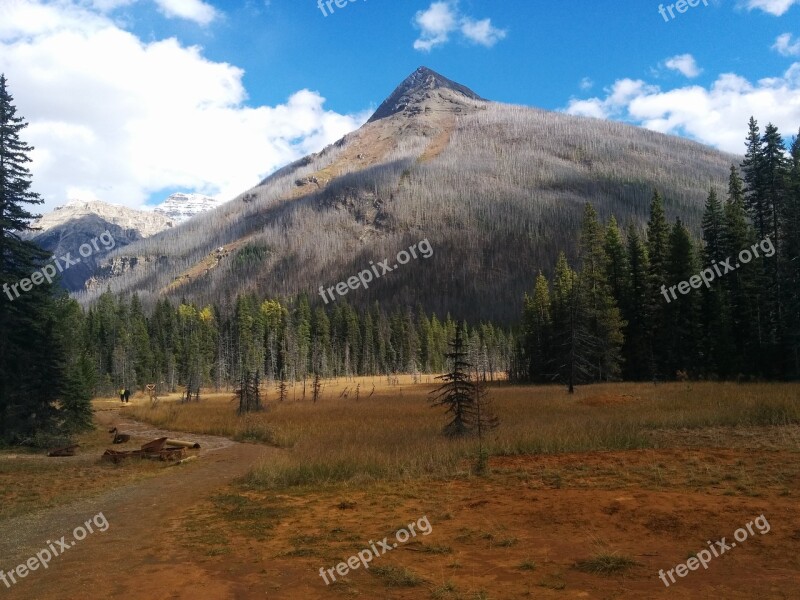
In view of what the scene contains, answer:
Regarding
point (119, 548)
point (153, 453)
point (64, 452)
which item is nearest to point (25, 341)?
point (64, 452)

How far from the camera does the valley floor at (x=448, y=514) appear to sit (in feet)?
22.7

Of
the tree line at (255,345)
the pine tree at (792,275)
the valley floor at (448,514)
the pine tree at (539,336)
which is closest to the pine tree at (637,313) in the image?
the pine tree at (539,336)

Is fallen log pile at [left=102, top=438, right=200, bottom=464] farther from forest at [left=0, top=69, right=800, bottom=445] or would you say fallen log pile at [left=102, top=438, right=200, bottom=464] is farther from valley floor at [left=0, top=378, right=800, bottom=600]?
forest at [left=0, top=69, right=800, bottom=445]

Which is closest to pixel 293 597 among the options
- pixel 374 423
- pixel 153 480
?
pixel 153 480

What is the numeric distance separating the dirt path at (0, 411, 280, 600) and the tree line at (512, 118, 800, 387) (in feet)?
102

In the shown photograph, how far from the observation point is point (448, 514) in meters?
10.2

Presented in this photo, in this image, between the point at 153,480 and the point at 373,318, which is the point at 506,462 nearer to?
the point at 153,480

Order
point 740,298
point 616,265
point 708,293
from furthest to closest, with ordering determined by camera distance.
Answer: point 616,265
point 708,293
point 740,298

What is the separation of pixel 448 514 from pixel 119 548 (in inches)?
245

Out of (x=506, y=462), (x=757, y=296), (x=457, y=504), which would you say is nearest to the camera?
(x=457, y=504)

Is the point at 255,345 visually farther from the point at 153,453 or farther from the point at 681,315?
the point at 153,453

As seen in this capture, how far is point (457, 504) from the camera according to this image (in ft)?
36.1

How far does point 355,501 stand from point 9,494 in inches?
383

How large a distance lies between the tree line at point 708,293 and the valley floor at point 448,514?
62.3 ft
